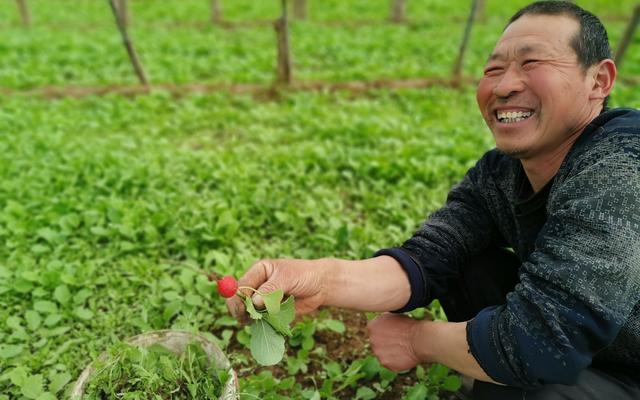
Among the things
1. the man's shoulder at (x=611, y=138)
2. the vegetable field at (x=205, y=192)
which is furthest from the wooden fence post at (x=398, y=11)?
the man's shoulder at (x=611, y=138)

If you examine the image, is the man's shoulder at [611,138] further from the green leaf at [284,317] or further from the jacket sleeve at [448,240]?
the green leaf at [284,317]

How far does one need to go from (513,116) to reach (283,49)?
519 cm

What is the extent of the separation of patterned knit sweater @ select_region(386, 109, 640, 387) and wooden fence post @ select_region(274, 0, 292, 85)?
526 cm

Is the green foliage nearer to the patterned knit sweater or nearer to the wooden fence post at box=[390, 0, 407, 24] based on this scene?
the patterned knit sweater

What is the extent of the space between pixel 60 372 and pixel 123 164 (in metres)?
2.13

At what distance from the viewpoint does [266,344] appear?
71.7 inches

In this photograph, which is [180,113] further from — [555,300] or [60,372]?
[555,300]

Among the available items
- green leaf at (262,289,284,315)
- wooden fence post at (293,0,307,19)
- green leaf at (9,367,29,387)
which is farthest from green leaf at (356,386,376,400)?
wooden fence post at (293,0,307,19)

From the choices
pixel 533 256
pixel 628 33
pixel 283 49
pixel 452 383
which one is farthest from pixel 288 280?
pixel 628 33

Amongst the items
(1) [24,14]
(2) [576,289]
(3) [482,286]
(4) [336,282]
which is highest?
(1) [24,14]

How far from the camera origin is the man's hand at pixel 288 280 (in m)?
1.87

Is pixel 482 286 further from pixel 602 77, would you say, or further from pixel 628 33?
pixel 628 33

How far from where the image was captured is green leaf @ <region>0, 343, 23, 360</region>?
2.43 meters

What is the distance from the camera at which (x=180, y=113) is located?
5734 mm
